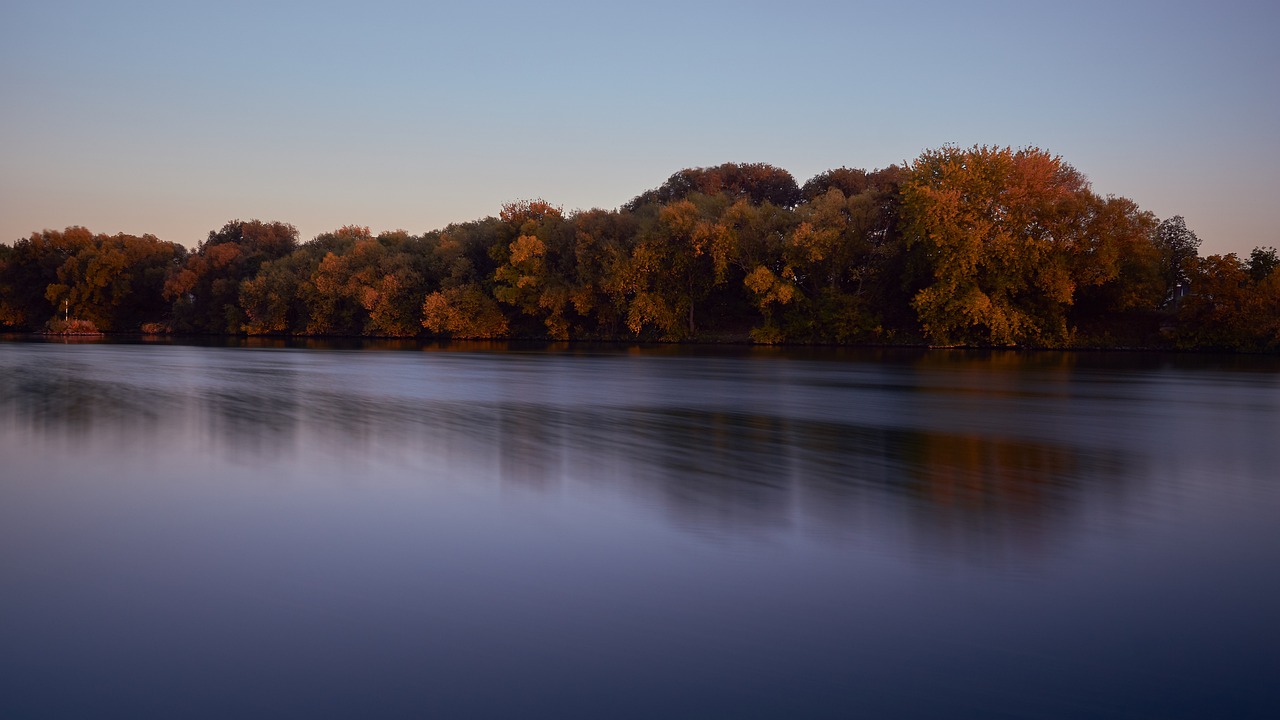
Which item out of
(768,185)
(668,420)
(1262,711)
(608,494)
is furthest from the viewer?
(768,185)

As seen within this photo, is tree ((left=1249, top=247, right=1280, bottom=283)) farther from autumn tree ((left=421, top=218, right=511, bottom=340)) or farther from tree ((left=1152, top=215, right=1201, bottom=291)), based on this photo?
autumn tree ((left=421, top=218, right=511, bottom=340))

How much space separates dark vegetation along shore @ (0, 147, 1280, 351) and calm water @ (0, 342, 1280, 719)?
35.6 meters

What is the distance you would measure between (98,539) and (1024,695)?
598 cm

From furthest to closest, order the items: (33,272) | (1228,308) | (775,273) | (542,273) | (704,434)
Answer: (33,272)
(542,273)
(775,273)
(1228,308)
(704,434)

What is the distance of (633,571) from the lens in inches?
209

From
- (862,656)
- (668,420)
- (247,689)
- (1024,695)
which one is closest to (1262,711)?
(1024,695)

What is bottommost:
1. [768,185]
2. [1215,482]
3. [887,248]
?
[1215,482]

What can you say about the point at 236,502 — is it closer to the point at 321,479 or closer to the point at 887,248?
the point at 321,479

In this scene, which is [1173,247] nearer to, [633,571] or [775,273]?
[775,273]

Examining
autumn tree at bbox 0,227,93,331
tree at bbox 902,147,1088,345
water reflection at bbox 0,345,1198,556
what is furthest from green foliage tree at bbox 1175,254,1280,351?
autumn tree at bbox 0,227,93,331

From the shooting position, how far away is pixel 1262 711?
3469 millimetres

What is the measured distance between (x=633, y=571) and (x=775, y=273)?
5120cm

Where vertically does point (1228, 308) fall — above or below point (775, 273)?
below

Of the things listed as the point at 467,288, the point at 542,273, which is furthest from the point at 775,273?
the point at 467,288
